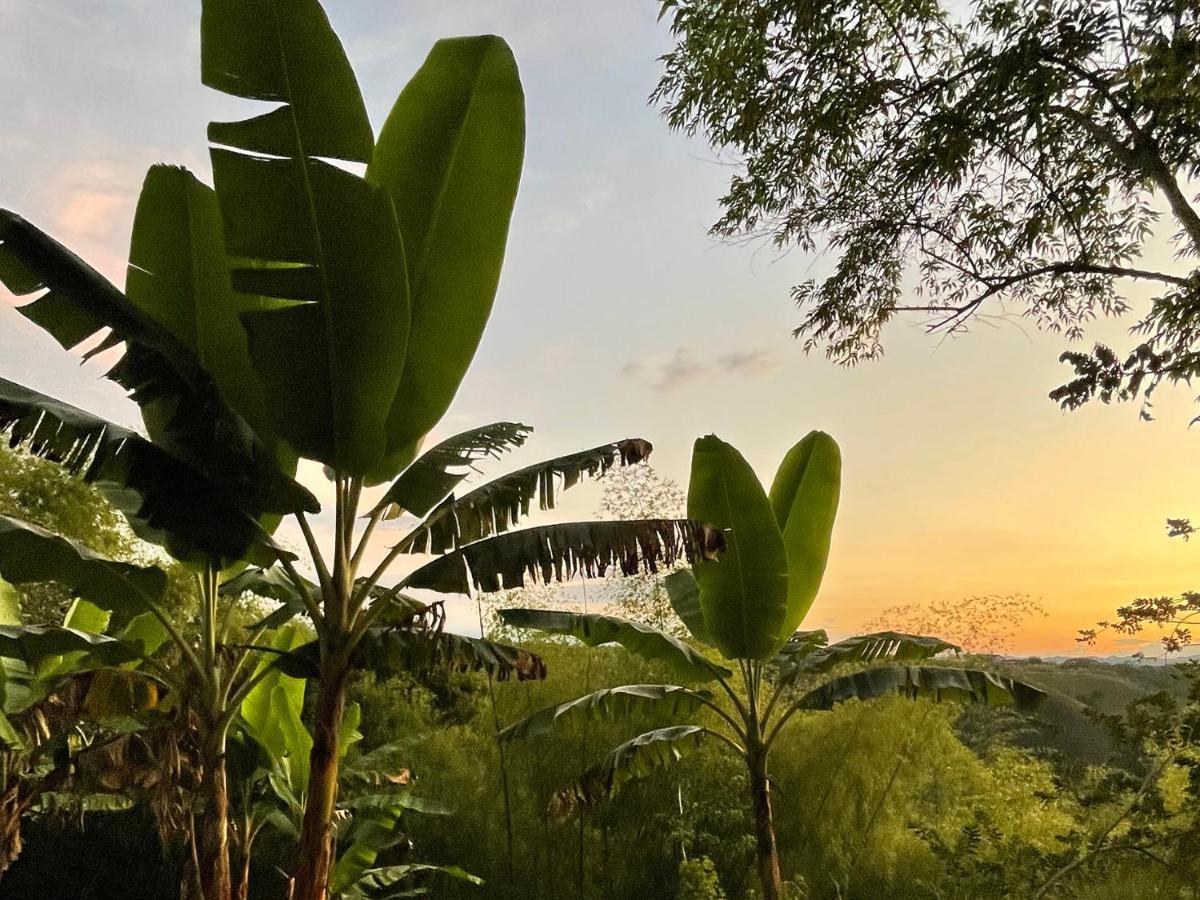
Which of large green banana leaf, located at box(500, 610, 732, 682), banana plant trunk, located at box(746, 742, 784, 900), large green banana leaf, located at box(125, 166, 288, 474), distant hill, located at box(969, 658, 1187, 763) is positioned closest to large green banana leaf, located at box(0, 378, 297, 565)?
large green banana leaf, located at box(125, 166, 288, 474)

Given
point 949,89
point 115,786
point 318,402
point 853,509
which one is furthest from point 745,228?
point 115,786

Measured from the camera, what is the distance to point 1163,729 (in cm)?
248

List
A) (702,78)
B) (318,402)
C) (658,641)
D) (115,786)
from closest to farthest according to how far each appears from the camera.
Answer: (318,402)
(115,786)
(658,641)
(702,78)

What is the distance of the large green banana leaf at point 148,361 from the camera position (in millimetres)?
1858

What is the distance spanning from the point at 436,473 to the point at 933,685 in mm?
1849

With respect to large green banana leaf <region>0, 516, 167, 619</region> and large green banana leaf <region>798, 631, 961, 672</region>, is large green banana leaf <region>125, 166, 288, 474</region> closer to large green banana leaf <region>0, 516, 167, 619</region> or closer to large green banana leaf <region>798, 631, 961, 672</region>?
large green banana leaf <region>0, 516, 167, 619</region>

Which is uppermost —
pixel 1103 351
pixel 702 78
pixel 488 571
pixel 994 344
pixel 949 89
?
pixel 702 78

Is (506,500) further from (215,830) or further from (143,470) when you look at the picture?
(215,830)

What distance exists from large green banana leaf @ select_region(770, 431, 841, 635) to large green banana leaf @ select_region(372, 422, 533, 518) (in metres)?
1.34

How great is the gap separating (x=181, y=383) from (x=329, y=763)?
0.95 meters

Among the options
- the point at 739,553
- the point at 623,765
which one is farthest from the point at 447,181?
the point at 623,765

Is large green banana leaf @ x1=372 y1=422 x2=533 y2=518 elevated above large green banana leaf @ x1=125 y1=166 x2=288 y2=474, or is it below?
below

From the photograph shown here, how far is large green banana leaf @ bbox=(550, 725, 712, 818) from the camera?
9.57 feet

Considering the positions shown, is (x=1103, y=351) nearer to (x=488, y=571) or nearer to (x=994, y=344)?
(x=994, y=344)
